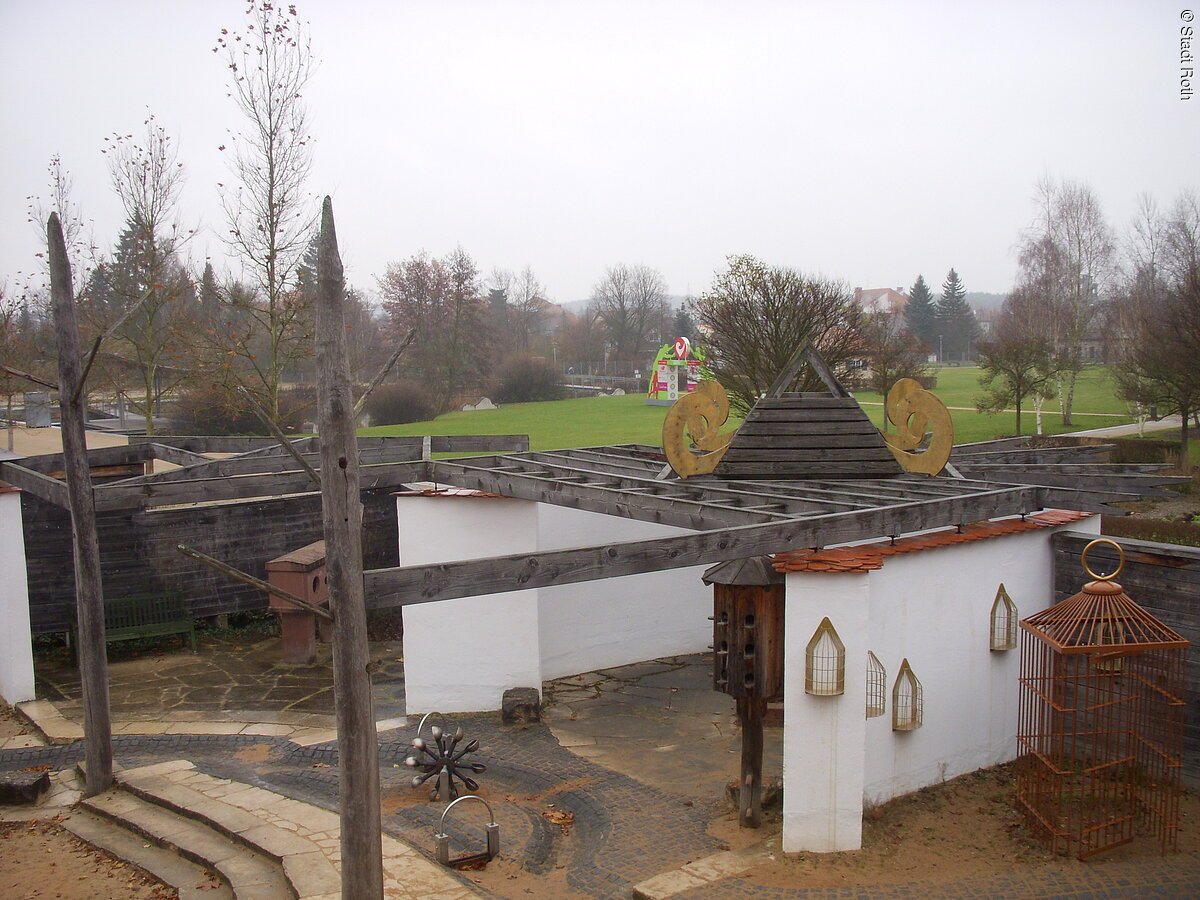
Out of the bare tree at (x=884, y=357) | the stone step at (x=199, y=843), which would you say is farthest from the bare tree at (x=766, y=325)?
the stone step at (x=199, y=843)

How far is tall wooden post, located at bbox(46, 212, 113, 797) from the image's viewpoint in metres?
7.83

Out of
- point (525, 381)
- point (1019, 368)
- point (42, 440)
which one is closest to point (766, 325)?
point (1019, 368)

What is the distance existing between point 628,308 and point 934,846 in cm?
6759

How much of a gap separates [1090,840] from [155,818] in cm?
671

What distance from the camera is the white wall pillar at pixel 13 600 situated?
32.5 feet

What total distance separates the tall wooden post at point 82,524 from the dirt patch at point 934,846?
5009 mm

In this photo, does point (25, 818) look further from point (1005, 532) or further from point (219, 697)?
point (1005, 532)

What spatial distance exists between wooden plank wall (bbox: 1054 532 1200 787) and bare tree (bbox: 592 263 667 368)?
60.5 m

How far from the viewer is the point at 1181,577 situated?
7590mm

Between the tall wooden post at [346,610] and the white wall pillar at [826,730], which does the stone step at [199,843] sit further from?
the white wall pillar at [826,730]

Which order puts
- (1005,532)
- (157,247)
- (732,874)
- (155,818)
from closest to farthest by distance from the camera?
(732,874) < (155,818) < (1005,532) < (157,247)

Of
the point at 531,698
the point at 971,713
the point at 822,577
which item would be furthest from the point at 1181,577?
the point at 531,698

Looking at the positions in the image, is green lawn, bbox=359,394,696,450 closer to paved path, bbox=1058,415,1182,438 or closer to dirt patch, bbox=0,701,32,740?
paved path, bbox=1058,415,1182,438

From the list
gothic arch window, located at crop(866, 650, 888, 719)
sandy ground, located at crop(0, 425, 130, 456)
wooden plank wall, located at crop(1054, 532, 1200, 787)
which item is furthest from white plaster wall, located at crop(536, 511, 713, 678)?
sandy ground, located at crop(0, 425, 130, 456)
